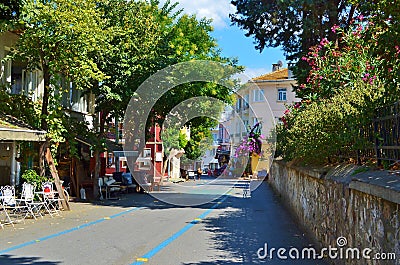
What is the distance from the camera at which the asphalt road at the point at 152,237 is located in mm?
8516

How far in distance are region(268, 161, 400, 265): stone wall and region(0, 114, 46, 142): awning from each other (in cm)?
807

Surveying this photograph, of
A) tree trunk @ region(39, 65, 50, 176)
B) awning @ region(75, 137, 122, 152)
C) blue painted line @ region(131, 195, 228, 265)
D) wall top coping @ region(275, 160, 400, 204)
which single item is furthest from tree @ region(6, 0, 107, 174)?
wall top coping @ region(275, 160, 400, 204)

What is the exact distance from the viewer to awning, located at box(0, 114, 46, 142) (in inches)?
515

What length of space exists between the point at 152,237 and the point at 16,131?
17.5 ft

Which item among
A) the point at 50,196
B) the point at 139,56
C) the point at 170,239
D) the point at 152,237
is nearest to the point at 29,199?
the point at 50,196

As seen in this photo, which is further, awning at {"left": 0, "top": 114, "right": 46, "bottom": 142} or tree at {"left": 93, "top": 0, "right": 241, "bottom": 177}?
tree at {"left": 93, "top": 0, "right": 241, "bottom": 177}

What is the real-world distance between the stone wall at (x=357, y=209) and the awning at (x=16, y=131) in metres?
8.07

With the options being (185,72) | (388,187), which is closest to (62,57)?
(185,72)

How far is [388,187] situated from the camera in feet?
14.6

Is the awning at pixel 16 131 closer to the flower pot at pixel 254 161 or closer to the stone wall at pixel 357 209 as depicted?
the stone wall at pixel 357 209

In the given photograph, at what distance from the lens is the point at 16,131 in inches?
531

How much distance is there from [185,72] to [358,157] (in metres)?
15.1

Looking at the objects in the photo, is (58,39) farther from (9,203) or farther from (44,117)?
(9,203)

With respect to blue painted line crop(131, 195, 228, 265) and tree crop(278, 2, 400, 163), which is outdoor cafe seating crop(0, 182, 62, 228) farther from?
tree crop(278, 2, 400, 163)
